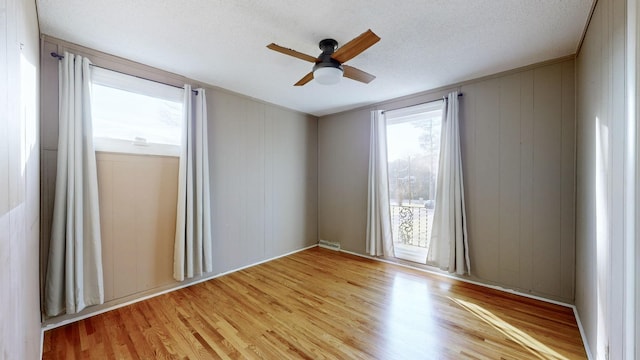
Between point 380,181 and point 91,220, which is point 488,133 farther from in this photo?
point 91,220

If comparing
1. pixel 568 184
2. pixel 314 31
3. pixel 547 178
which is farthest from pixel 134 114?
pixel 568 184

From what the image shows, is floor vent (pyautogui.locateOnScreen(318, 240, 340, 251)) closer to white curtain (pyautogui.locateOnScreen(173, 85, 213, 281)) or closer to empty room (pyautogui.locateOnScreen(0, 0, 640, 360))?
empty room (pyautogui.locateOnScreen(0, 0, 640, 360))

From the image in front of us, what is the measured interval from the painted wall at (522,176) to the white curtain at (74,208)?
12.7ft

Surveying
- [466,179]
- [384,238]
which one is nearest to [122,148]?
[384,238]

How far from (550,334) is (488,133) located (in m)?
2.06

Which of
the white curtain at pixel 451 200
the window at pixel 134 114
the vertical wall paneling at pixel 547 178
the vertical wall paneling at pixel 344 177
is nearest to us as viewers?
the window at pixel 134 114

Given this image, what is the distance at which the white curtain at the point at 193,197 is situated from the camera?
9.18 feet

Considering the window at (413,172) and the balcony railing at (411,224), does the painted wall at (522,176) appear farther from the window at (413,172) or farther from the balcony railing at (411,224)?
the balcony railing at (411,224)

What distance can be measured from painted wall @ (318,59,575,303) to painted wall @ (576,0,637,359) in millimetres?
279

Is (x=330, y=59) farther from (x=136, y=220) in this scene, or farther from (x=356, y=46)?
(x=136, y=220)

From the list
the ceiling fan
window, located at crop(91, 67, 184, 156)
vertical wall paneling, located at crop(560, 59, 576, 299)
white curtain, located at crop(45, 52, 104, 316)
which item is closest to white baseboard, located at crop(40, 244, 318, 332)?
white curtain, located at crop(45, 52, 104, 316)

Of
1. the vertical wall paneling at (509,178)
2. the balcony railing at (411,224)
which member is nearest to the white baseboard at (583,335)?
the vertical wall paneling at (509,178)

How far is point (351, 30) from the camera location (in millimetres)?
2012

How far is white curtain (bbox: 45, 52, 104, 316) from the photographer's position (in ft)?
6.79
